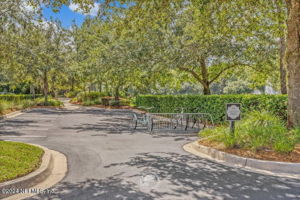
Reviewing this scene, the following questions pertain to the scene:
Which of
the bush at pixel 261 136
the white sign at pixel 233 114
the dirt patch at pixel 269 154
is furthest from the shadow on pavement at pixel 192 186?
the white sign at pixel 233 114

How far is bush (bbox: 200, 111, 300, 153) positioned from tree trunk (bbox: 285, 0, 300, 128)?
2.05 ft

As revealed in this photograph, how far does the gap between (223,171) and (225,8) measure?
6.93 meters

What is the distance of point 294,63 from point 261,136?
2846mm

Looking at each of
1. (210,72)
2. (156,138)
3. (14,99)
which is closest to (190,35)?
(210,72)

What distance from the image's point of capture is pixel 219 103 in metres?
14.8

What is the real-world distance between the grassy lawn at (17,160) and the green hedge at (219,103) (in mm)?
7161

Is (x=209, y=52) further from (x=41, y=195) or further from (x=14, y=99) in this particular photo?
(x=14, y=99)

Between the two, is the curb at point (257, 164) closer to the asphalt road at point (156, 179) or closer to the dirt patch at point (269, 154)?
the dirt patch at point (269, 154)

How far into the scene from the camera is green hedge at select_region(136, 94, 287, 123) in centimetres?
1139

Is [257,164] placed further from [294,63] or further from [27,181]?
[27,181]

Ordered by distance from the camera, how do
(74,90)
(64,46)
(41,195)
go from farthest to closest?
(74,90), (64,46), (41,195)

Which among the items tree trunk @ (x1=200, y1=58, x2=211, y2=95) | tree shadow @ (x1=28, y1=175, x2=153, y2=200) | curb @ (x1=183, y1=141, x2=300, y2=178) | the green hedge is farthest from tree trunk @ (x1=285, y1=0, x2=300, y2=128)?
tree trunk @ (x1=200, y1=58, x2=211, y2=95)

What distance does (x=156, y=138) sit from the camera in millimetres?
10945

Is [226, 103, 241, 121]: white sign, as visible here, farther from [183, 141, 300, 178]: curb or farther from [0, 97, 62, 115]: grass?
[0, 97, 62, 115]: grass
